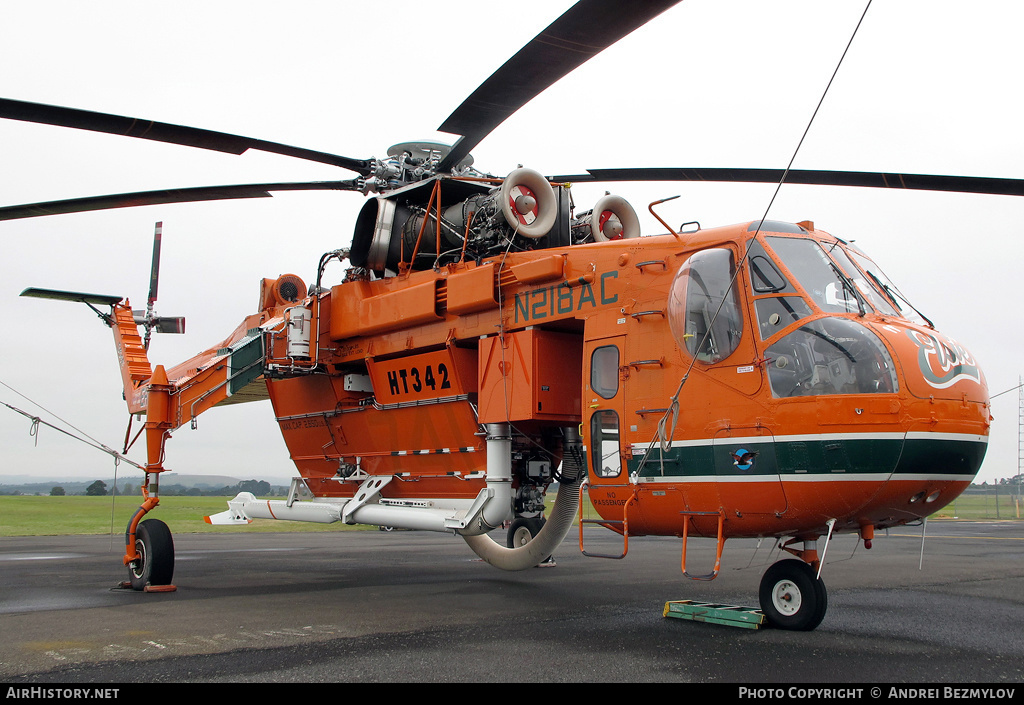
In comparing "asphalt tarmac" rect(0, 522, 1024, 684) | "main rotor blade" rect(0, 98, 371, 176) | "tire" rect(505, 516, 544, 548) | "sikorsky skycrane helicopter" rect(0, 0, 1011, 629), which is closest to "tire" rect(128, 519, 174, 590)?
"sikorsky skycrane helicopter" rect(0, 0, 1011, 629)

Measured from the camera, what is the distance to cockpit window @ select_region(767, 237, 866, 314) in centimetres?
746

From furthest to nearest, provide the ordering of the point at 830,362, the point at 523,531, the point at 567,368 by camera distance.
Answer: the point at 523,531 < the point at 567,368 < the point at 830,362

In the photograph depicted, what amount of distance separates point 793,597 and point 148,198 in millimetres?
9037

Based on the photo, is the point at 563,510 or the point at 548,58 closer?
the point at 548,58

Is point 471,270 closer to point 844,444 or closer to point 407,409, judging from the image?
point 407,409

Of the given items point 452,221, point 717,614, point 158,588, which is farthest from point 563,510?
point 158,588

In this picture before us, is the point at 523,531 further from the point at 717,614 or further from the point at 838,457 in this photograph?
the point at 838,457

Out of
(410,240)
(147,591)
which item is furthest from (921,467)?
(147,591)

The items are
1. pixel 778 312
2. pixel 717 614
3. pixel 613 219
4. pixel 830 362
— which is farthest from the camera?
pixel 613 219

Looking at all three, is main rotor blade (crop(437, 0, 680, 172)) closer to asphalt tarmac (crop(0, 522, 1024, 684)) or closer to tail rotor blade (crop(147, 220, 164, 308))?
asphalt tarmac (crop(0, 522, 1024, 684))

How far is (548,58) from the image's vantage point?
19.7 ft

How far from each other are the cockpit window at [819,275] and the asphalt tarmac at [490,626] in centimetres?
215

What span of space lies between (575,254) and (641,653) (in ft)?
14.6

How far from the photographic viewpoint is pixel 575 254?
364 inches
